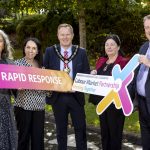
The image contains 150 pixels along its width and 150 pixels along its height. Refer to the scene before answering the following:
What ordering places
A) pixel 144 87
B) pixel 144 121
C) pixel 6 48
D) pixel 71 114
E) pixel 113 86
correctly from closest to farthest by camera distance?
pixel 144 87 < pixel 144 121 < pixel 6 48 < pixel 113 86 < pixel 71 114

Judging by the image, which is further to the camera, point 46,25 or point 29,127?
point 46,25

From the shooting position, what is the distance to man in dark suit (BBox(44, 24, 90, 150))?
5.42 m

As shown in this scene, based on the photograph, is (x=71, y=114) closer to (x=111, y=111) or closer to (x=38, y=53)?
(x=111, y=111)

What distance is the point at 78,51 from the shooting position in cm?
546

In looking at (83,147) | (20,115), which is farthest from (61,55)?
(83,147)

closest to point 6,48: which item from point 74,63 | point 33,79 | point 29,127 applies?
point 33,79

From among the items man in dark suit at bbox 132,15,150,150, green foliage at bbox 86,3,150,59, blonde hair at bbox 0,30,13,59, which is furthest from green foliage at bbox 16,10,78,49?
man in dark suit at bbox 132,15,150,150

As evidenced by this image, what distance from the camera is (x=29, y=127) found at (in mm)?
5438

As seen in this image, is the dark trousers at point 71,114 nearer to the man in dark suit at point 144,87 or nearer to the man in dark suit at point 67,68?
the man in dark suit at point 67,68

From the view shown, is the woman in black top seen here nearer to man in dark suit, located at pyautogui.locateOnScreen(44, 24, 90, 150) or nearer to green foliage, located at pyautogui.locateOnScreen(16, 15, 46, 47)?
man in dark suit, located at pyautogui.locateOnScreen(44, 24, 90, 150)

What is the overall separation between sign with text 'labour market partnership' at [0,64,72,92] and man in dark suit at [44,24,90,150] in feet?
0.30

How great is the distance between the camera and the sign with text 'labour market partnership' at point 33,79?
205 inches

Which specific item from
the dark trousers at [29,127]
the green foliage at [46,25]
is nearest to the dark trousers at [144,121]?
the dark trousers at [29,127]

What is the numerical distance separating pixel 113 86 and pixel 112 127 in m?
0.56
